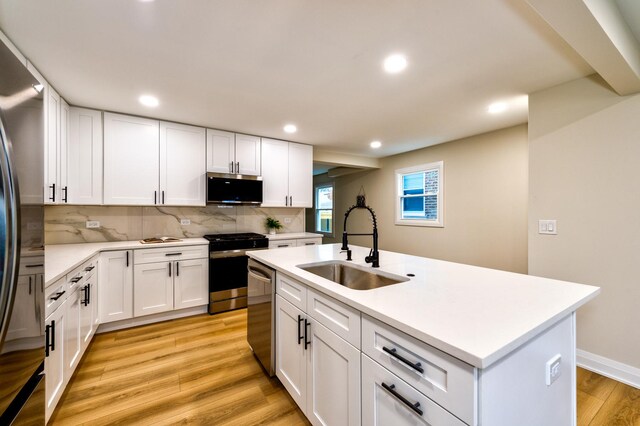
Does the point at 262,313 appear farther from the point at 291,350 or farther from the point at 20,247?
the point at 20,247

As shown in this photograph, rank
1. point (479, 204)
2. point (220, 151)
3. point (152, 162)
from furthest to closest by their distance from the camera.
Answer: point (479, 204) < point (220, 151) < point (152, 162)

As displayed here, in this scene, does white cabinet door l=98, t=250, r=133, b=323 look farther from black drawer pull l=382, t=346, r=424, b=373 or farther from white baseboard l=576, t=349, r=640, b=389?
white baseboard l=576, t=349, r=640, b=389

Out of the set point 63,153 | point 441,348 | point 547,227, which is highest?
point 63,153

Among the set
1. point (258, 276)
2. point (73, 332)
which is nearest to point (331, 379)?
point (258, 276)

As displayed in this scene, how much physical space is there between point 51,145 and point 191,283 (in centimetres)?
187

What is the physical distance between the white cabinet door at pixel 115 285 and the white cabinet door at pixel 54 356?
3.74ft

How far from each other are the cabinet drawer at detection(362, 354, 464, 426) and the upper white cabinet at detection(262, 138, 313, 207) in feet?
10.4

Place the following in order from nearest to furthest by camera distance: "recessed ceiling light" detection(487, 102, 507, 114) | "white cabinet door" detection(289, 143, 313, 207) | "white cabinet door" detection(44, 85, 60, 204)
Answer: "white cabinet door" detection(44, 85, 60, 204) < "recessed ceiling light" detection(487, 102, 507, 114) < "white cabinet door" detection(289, 143, 313, 207)

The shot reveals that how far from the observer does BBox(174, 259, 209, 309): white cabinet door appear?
3.17 m

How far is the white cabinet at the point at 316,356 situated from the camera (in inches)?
48.0

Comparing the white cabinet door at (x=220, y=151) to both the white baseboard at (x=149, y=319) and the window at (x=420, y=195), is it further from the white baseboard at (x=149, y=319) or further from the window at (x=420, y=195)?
the window at (x=420, y=195)

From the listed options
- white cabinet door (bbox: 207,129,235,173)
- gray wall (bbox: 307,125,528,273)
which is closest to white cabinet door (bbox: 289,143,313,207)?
white cabinet door (bbox: 207,129,235,173)

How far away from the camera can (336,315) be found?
51.9 inches

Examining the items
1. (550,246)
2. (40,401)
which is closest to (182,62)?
(40,401)
